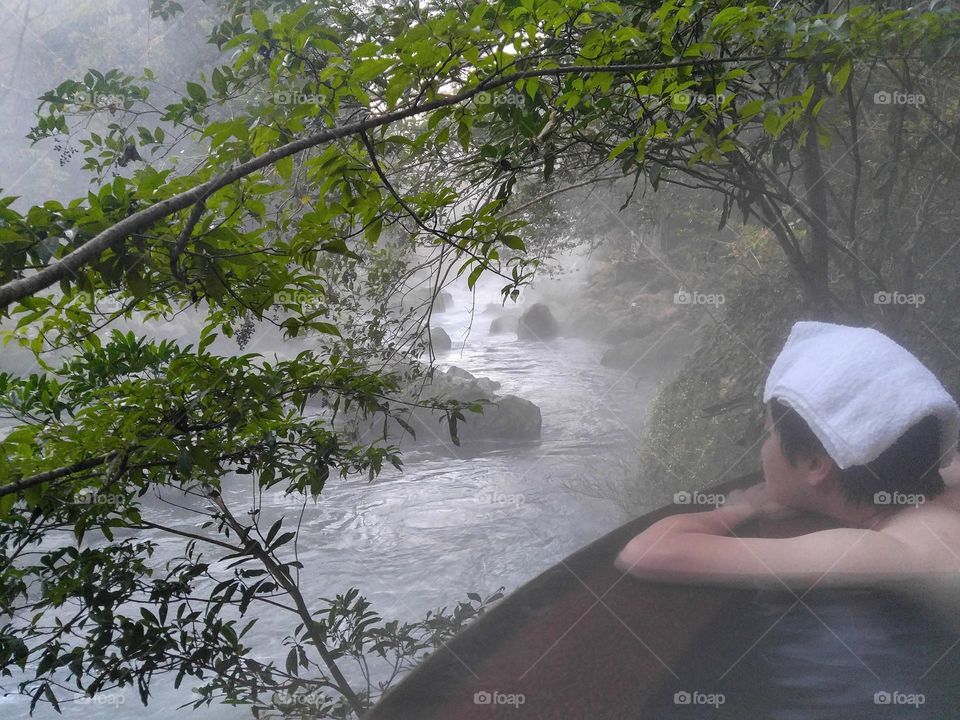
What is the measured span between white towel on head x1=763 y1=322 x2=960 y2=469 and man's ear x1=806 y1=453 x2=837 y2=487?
10 millimetres

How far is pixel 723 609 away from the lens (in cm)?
91

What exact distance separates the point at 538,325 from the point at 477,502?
373mm

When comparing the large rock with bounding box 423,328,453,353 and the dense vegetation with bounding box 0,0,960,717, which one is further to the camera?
the large rock with bounding box 423,328,453,353

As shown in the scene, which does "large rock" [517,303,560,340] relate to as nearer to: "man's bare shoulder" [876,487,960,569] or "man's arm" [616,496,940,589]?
"man's arm" [616,496,940,589]

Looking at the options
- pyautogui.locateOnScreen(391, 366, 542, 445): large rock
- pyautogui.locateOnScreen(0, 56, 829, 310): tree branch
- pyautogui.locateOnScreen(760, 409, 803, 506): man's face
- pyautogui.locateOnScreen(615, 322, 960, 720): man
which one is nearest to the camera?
pyautogui.locateOnScreen(0, 56, 829, 310): tree branch

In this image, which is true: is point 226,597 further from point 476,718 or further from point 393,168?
point 393,168

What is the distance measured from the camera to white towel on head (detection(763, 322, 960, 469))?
910 millimetres

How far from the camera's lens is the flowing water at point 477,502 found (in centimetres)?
110

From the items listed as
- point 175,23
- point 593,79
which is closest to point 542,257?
point 593,79

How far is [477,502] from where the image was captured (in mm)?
1171

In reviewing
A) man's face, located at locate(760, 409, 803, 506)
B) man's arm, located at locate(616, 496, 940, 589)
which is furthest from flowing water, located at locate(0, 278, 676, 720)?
man's face, located at locate(760, 409, 803, 506)

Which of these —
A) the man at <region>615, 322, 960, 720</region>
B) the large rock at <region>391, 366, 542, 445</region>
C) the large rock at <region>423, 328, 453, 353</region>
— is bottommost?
the man at <region>615, 322, 960, 720</region>

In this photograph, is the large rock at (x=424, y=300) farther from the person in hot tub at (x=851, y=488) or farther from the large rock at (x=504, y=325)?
the person in hot tub at (x=851, y=488)

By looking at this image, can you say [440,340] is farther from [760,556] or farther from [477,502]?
[760,556]
